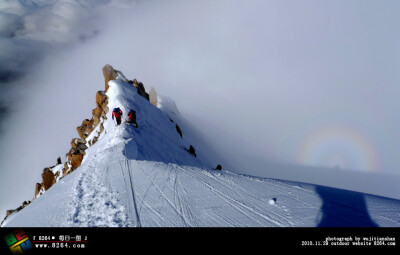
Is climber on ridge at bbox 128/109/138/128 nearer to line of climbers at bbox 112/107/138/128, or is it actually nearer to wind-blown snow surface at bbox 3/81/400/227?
line of climbers at bbox 112/107/138/128

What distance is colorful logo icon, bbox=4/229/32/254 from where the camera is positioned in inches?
170

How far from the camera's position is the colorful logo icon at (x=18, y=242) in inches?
170

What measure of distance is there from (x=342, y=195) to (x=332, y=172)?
557 feet

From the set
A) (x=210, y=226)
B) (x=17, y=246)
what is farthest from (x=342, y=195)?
(x=17, y=246)

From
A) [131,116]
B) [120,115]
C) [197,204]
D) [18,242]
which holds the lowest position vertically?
[18,242]

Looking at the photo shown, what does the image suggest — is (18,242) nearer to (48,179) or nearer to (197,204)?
(197,204)

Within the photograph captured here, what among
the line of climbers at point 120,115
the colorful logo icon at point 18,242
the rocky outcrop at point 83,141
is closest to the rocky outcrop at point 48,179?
the rocky outcrop at point 83,141

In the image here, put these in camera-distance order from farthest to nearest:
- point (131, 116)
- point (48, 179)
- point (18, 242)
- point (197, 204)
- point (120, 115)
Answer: point (48, 179) → point (131, 116) → point (120, 115) → point (197, 204) → point (18, 242)

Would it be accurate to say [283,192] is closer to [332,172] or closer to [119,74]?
[119,74]

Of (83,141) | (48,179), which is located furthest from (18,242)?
(48,179)

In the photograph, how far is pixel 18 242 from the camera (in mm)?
4371

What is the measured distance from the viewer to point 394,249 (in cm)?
435

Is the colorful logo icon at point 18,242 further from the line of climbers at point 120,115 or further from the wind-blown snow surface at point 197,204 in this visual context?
the line of climbers at point 120,115

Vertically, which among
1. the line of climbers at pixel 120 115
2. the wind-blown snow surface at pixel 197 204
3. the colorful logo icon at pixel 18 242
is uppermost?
the line of climbers at pixel 120 115
